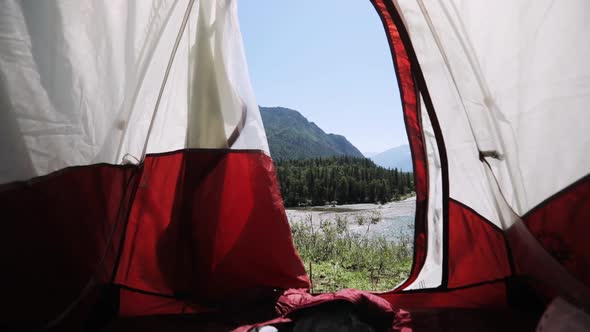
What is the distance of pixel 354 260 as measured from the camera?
3197 mm

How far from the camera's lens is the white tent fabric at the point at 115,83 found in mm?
1131

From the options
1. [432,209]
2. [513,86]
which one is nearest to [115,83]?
[513,86]

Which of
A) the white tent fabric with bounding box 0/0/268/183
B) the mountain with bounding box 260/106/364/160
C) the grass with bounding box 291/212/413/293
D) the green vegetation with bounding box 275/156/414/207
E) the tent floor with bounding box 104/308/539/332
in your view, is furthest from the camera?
the mountain with bounding box 260/106/364/160

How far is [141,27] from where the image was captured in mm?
1415

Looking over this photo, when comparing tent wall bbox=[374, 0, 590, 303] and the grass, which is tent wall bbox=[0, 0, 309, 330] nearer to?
tent wall bbox=[374, 0, 590, 303]

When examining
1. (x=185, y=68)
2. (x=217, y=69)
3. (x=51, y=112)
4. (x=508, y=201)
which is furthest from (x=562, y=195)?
(x=51, y=112)

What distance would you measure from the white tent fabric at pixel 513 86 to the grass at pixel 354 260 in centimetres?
127

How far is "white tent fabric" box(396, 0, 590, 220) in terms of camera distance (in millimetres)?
1163

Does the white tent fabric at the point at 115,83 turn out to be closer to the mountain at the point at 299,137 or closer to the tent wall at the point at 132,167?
the tent wall at the point at 132,167

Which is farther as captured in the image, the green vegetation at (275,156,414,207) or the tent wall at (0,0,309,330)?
the green vegetation at (275,156,414,207)

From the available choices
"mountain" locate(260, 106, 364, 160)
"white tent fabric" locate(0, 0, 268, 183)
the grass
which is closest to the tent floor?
"white tent fabric" locate(0, 0, 268, 183)

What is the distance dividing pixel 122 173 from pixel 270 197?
658mm

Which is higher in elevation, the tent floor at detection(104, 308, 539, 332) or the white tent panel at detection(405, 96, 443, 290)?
the white tent panel at detection(405, 96, 443, 290)

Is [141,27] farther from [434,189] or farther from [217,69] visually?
[434,189]
